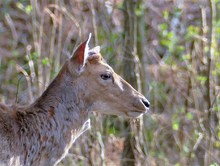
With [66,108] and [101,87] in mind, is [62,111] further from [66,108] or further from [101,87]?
[101,87]

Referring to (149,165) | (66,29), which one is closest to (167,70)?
(66,29)

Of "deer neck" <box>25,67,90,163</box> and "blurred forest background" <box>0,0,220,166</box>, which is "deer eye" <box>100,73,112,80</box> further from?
"blurred forest background" <box>0,0,220,166</box>

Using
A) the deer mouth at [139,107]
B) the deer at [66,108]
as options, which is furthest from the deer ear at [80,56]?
the deer mouth at [139,107]

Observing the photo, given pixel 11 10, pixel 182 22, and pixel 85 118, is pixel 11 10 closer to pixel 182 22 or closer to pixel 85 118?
pixel 182 22

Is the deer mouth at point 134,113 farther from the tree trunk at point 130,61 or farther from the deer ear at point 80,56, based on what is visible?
the tree trunk at point 130,61

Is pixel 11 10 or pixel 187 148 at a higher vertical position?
pixel 11 10

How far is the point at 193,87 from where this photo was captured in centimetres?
1159

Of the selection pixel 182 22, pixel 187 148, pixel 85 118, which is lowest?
pixel 187 148

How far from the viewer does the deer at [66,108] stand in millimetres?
7641

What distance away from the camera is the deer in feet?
25.1

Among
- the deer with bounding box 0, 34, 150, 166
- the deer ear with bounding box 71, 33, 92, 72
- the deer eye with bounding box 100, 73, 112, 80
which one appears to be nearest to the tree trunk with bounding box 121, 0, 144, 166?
the deer with bounding box 0, 34, 150, 166

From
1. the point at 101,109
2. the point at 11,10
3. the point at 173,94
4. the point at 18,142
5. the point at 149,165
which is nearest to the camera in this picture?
the point at 18,142

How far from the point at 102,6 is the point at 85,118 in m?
3.82

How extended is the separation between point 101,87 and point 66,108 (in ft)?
1.34
